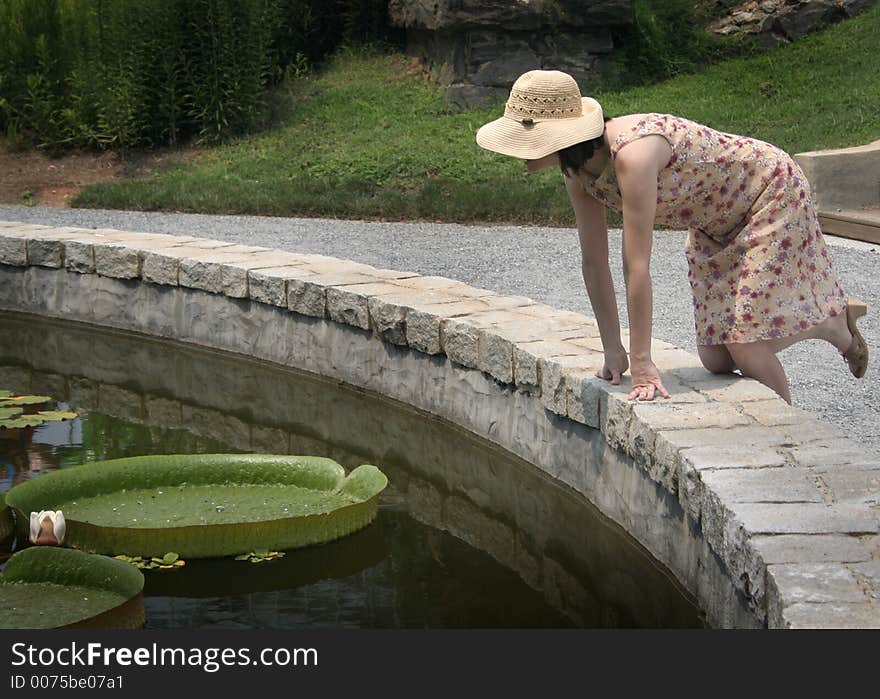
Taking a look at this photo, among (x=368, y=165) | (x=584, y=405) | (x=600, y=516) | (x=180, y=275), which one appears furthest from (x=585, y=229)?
(x=368, y=165)

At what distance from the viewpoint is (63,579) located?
354 centimetres

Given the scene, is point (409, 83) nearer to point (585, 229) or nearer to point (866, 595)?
point (585, 229)

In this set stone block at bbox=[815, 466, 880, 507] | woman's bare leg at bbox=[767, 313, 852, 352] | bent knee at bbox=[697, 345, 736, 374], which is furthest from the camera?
bent knee at bbox=[697, 345, 736, 374]

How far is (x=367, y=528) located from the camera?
14.2ft

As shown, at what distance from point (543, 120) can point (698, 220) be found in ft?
2.13

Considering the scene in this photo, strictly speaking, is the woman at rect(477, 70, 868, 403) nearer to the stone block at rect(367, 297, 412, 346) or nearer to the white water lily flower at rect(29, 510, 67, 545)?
the stone block at rect(367, 297, 412, 346)

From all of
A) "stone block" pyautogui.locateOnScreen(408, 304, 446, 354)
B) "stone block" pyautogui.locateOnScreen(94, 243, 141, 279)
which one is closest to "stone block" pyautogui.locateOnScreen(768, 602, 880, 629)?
"stone block" pyautogui.locateOnScreen(408, 304, 446, 354)

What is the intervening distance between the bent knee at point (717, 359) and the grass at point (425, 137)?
16.9ft

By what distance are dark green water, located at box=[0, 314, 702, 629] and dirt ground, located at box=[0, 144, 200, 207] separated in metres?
4.28

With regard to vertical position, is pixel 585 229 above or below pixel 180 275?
above

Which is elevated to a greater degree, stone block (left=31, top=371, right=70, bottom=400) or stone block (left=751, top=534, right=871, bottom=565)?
Result: stone block (left=751, top=534, right=871, bottom=565)

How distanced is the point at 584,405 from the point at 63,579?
5.78 feet

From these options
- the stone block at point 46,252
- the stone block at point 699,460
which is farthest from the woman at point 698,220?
the stone block at point 46,252

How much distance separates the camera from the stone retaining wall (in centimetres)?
300
